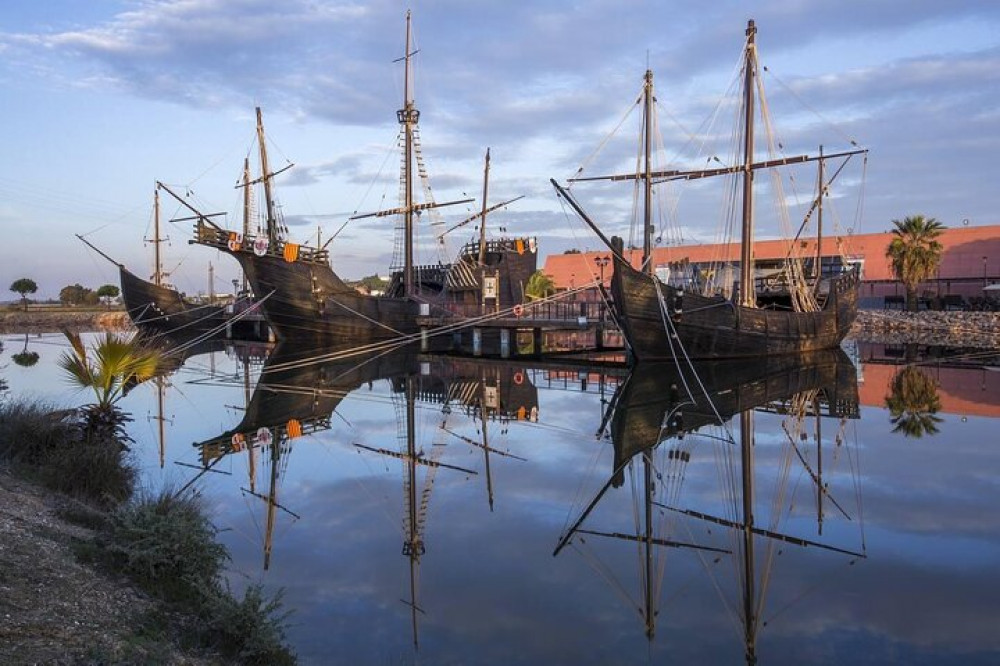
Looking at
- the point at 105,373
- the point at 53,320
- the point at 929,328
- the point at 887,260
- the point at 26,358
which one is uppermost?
the point at 887,260

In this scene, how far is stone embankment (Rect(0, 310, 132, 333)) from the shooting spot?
67812mm

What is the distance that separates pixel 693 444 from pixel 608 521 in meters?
4.90

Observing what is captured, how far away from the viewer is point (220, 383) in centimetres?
2370

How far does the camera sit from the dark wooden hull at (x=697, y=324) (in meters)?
25.2

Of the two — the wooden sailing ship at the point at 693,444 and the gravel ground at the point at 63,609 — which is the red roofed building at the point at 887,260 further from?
the gravel ground at the point at 63,609

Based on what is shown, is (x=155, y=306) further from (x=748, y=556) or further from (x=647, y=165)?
(x=748, y=556)

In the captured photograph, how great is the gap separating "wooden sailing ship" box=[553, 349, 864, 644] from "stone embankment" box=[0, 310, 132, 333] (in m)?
55.8

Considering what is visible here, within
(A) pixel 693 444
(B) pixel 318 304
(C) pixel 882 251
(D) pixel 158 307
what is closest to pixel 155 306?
(D) pixel 158 307

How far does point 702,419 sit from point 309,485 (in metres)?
8.77

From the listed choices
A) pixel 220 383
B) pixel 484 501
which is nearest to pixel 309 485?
pixel 484 501

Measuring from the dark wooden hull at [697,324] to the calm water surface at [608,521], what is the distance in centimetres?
624

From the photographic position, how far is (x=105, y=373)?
1114cm

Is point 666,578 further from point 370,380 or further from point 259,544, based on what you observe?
point 370,380

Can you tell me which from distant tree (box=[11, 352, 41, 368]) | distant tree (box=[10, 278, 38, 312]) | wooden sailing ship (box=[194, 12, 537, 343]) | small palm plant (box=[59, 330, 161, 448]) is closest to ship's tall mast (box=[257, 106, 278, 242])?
wooden sailing ship (box=[194, 12, 537, 343])
